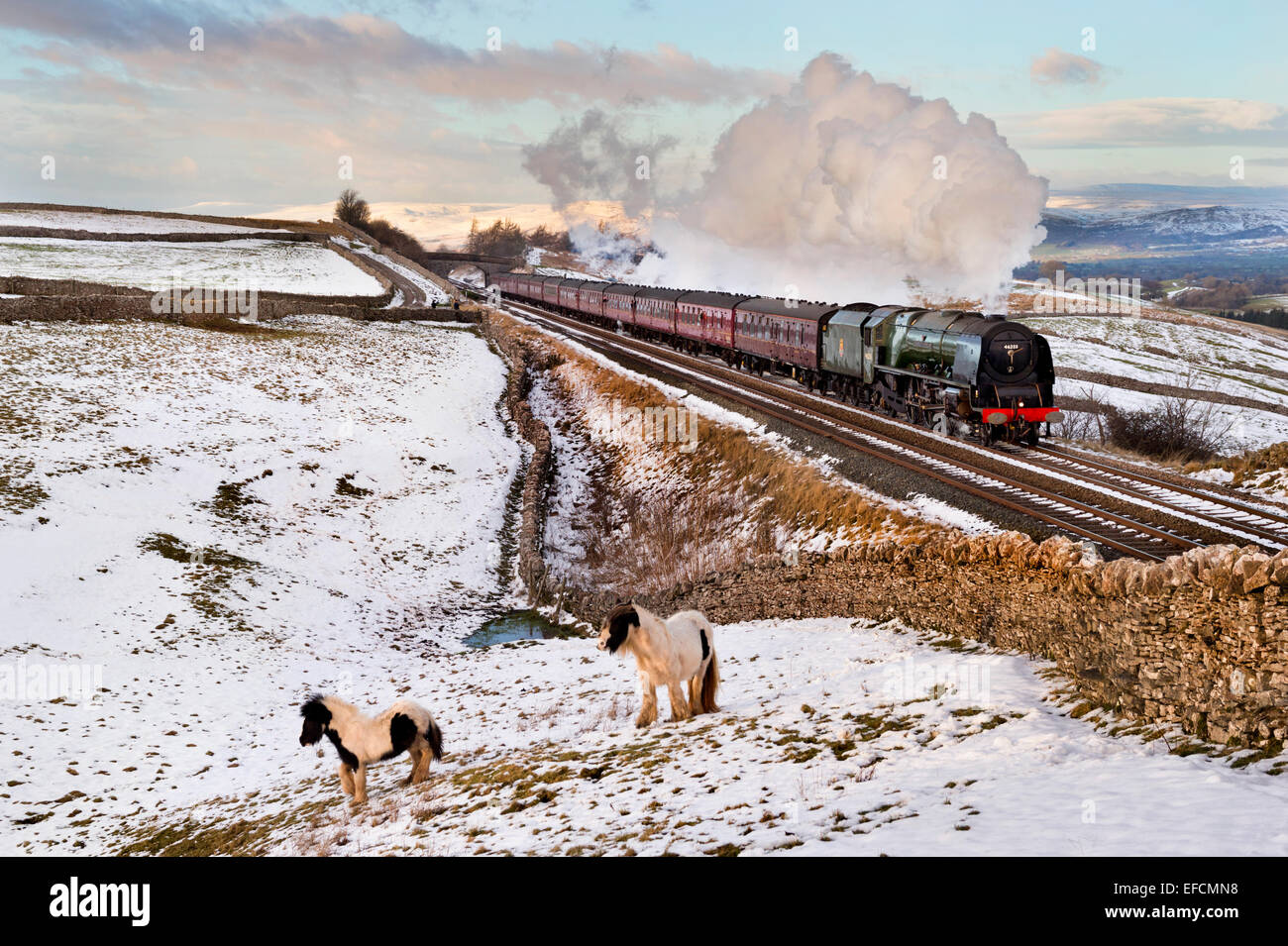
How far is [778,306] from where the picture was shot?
147 feet

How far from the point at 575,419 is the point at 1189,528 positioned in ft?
106

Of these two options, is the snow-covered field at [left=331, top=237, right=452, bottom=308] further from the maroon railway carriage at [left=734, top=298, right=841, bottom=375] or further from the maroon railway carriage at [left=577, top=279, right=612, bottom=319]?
the maroon railway carriage at [left=734, top=298, right=841, bottom=375]

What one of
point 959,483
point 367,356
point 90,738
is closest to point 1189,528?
point 959,483

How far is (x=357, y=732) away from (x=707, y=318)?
45274 millimetres

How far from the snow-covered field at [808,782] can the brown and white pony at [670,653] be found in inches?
20.7

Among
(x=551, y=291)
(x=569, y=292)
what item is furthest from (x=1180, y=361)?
(x=551, y=291)

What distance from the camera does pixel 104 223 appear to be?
362ft

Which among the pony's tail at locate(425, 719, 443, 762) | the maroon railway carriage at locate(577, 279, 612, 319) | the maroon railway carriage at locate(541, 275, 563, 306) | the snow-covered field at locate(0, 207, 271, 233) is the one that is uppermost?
the snow-covered field at locate(0, 207, 271, 233)

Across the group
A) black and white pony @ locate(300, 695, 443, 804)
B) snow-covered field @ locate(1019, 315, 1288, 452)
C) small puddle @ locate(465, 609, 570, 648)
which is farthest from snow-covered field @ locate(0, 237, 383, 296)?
snow-covered field @ locate(1019, 315, 1288, 452)

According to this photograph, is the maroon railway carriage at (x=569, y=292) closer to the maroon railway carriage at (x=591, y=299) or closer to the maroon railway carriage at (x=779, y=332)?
the maroon railway carriage at (x=591, y=299)

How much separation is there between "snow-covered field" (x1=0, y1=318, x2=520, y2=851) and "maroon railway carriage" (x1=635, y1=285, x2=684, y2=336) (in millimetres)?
21424

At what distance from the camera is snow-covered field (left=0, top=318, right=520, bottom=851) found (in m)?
15.1
